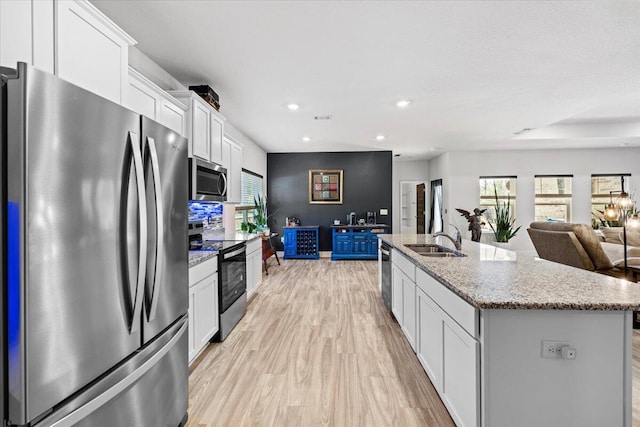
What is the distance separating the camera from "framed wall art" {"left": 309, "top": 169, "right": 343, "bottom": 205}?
7.61m

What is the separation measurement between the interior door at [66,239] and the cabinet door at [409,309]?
1.90m

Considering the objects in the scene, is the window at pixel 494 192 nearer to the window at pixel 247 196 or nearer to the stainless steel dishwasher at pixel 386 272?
the stainless steel dishwasher at pixel 386 272

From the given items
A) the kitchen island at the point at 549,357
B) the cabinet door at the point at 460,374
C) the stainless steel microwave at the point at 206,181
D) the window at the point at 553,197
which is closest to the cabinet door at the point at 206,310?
the stainless steel microwave at the point at 206,181

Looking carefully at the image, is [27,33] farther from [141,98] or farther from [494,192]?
[494,192]

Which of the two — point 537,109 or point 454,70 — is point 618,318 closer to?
point 454,70

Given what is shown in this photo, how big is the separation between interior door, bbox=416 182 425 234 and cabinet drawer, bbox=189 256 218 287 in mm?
8074

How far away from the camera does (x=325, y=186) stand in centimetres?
763

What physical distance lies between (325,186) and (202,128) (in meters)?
4.80

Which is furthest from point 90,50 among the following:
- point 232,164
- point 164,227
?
point 232,164

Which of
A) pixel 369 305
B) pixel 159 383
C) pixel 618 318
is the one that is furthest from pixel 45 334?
pixel 369 305

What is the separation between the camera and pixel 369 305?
Answer: 3.80m

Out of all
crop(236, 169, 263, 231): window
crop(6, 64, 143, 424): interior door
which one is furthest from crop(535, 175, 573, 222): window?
crop(6, 64, 143, 424): interior door

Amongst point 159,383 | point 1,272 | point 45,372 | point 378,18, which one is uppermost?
point 378,18

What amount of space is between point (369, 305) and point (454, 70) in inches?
108
